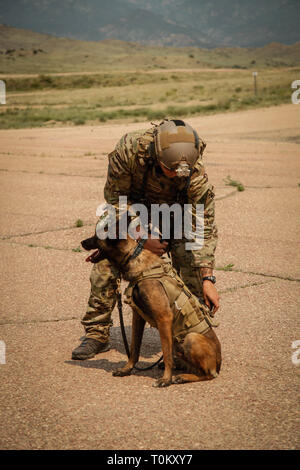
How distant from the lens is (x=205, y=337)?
14.1 feet

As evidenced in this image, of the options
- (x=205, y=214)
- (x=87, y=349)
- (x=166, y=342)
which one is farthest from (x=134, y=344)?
(x=205, y=214)

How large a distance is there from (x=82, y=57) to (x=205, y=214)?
463 ft

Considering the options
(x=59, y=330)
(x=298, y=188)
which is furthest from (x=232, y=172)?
(x=59, y=330)

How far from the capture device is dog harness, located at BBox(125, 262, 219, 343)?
169 inches

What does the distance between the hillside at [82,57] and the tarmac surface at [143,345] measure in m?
95.5

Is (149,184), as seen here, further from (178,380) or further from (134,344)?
(178,380)

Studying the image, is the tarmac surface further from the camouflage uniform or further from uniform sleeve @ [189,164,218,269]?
uniform sleeve @ [189,164,218,269]

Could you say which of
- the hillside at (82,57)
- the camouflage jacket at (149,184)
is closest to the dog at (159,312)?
the camouflage jacket at (149,184)

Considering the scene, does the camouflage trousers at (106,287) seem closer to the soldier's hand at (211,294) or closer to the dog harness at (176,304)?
the soldier's hand at (211,294)

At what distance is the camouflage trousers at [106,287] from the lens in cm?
494

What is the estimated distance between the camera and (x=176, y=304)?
429 centimetres

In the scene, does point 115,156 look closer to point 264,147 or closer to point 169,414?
point 169,414

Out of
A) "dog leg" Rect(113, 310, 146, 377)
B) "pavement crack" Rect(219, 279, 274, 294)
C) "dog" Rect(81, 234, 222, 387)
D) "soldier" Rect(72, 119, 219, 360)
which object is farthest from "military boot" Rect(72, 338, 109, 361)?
"pavement crack" Rect(219, 279, 274, 294)

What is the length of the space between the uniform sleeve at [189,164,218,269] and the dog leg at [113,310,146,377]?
2.24 feet
